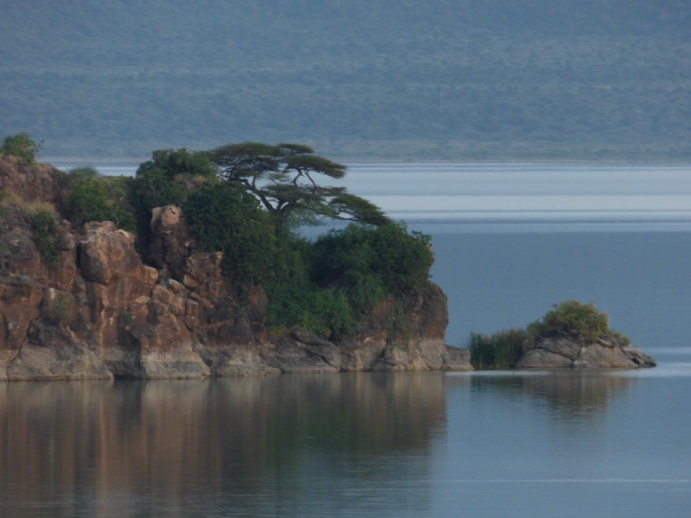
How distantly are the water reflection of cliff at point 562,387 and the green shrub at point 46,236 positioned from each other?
902 centimetres

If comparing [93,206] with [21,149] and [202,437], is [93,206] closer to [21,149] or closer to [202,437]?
[21,149]

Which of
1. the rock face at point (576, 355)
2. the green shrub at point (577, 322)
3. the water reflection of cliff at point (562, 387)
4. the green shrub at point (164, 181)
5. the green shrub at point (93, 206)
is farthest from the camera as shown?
the rock face at point (576, 355)

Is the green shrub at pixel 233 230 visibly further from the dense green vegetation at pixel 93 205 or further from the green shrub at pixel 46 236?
the green shrub at pixel 46 236

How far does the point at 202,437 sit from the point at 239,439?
629 mm

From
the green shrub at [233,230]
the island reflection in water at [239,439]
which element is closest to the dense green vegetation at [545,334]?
the island reflection in water at [239,439]

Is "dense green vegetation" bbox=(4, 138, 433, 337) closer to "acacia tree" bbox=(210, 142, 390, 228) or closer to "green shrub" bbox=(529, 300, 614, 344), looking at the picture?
"acacia tree" bbox=(210, 142, 390, 228)

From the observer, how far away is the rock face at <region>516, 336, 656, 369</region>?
3825cm

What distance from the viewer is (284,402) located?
3141 centimetres

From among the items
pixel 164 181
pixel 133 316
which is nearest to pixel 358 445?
pixel 133 316

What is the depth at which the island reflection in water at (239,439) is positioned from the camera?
20984mm

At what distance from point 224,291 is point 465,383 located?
5.56 meters

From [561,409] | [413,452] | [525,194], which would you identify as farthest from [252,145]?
[525,194]

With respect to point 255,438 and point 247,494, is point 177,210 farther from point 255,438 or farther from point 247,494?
point 247,494

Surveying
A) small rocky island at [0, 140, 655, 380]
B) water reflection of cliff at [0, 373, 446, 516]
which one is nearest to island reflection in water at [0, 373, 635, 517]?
water reflection of cliff at [0, 373, 446, 516]
